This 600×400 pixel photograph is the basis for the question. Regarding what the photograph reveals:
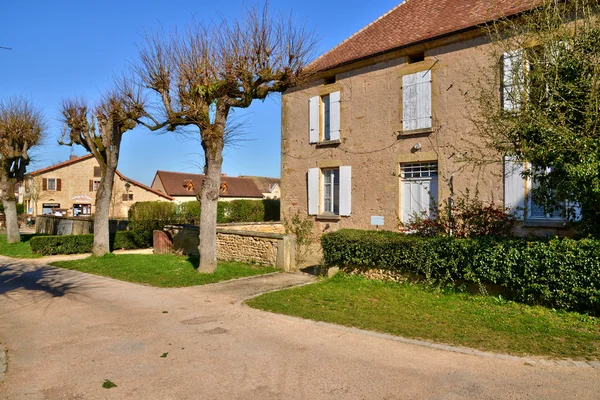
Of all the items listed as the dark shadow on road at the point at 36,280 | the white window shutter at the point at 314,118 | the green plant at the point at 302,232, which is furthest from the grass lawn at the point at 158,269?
the white window shutter at the point at 314,118

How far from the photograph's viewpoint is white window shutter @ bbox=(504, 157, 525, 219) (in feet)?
31.1

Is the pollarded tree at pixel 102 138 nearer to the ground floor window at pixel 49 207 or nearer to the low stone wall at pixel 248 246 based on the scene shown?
the low stone wall at pixel 248 246

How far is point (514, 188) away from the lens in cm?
961

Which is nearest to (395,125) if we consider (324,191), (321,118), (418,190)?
(418,190)

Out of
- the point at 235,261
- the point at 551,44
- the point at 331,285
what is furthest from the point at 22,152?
the point at 551,44

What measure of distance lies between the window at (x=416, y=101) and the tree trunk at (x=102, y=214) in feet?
32.2

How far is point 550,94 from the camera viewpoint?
21.9 feet

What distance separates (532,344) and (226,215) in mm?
18404

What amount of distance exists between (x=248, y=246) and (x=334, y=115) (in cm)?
481

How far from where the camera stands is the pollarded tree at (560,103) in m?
6.32

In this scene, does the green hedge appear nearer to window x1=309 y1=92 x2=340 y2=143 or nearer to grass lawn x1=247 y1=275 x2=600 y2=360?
grass lawn x1=247 y1=275 x2=600 y2=360

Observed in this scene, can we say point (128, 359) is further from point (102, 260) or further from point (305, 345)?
point (102, 260)

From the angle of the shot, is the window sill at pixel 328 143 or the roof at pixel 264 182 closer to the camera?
the window sill at pixel 328 143

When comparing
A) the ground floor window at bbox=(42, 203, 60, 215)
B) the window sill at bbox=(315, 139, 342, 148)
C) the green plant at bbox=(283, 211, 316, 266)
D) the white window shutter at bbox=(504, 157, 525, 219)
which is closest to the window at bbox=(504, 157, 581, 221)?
the white window shutter at bbox=(504, 157, 525, 219)
